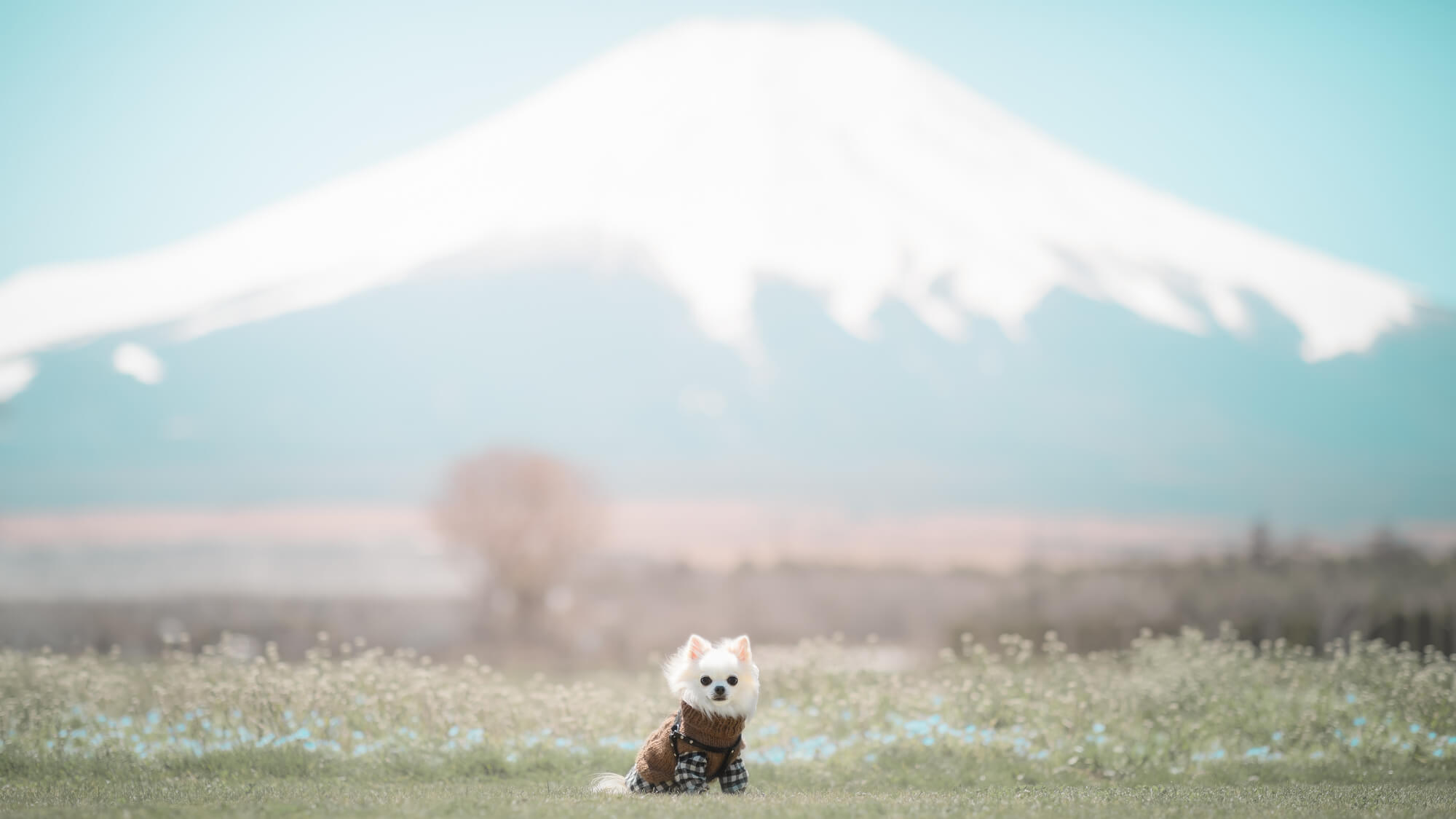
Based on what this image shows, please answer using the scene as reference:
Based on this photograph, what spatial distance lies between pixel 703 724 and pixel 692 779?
49 cm

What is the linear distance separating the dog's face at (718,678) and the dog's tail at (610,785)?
3.82 ft

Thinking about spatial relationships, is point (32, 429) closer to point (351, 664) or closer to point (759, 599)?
point (759, 599)

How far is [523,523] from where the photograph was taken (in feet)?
94.7

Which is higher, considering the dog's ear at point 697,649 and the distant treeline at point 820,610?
the distant treeline at point 820,610

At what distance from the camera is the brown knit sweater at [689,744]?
920 centimetres

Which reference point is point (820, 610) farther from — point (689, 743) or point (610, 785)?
point (689, 743)

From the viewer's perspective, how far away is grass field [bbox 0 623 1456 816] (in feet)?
32.4

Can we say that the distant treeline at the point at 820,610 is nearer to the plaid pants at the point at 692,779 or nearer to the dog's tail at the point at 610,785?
the dog's tail at the point at 610,785

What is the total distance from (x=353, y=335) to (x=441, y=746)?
271 ft

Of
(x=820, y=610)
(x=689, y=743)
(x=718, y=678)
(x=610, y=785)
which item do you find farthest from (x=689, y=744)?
(x=820, y=610)

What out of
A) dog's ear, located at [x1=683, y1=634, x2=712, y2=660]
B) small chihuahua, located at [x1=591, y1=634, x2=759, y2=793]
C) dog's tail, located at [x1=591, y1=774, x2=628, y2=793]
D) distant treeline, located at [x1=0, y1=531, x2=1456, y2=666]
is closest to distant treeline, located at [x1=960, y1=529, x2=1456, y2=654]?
distant treeline, located at [x1=0, y1=531, x2=1456, y2=666]

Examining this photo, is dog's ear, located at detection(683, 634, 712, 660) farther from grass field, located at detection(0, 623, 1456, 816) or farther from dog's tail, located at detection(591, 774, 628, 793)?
dog's tail, located at detection(591, 774, 628, 793)

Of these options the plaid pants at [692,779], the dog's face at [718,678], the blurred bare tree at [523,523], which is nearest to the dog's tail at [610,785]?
the plaid pants at [692,779]

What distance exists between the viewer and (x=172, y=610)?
2838 centimetres
